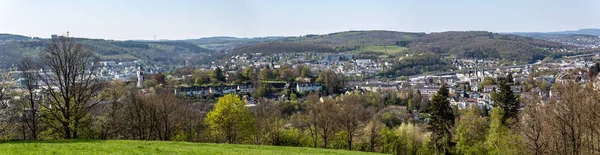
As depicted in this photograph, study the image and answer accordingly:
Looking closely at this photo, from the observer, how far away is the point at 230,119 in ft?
110

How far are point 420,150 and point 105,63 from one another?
142520 mm

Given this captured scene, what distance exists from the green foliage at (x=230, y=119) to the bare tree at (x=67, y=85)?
957 cm

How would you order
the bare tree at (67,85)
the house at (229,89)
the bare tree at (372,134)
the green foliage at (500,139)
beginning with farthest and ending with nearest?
the house at (229,89) < the bare tree at (372,134) < the green foliage at (500,139) < the bare tree at (67,85)

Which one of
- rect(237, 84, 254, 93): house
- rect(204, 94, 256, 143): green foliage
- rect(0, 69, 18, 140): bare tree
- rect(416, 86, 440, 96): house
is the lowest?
rect(416, 86, 440, 96): house

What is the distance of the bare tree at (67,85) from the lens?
23422 millimetres

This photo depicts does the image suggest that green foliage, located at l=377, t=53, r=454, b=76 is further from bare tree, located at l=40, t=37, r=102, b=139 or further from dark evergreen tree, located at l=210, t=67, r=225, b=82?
bare tree, located at l=40, t=37, r=102, b=139

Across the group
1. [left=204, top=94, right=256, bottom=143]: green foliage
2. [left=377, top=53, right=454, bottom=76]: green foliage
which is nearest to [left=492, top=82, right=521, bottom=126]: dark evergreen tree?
[left=204, top=94, right=256, bottom=143]: green foliage

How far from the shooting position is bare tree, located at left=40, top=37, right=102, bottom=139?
23422 mm

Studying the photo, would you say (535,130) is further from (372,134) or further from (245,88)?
(245,88)

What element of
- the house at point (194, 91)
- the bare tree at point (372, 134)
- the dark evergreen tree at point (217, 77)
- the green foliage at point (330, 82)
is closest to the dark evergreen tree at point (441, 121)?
the bare tree at point (372, 134)

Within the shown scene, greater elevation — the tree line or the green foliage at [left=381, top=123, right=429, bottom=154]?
the tree line

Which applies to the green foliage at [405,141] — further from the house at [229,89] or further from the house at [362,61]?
the house at [362,61]

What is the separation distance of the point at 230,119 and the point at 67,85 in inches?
476

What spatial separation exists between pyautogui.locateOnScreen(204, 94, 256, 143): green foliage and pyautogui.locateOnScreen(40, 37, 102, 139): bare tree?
377 inches
